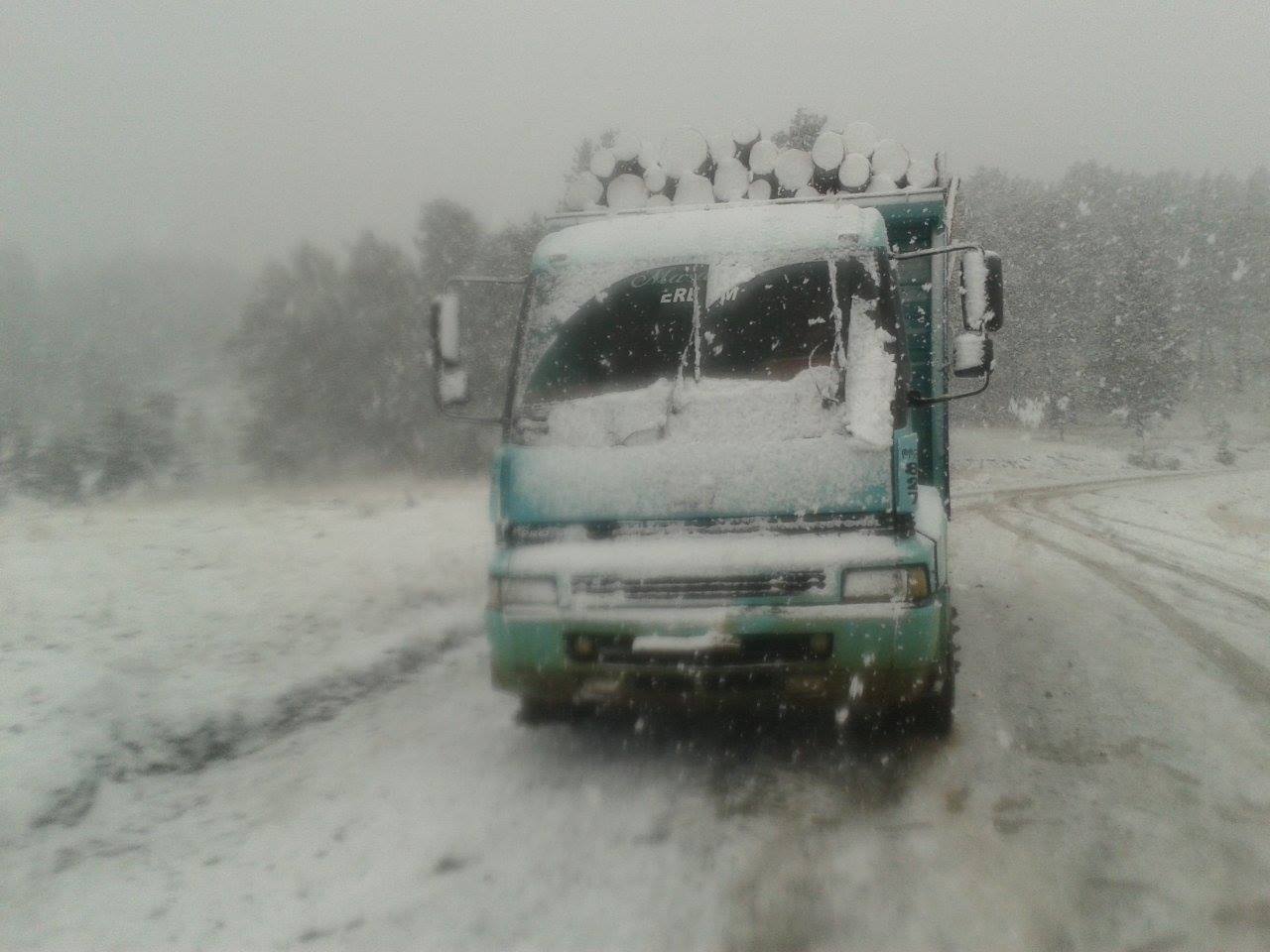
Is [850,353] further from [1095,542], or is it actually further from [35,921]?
[1095,542]

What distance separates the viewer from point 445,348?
469cm

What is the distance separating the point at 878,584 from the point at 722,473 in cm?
78

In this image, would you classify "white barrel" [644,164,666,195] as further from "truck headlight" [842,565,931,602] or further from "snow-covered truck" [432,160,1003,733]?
"truck headlight" [842,565,931,602]

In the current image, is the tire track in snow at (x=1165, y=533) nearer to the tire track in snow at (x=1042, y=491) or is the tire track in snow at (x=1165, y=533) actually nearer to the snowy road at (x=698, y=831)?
the tire track in snow at (x=1042, y=491)

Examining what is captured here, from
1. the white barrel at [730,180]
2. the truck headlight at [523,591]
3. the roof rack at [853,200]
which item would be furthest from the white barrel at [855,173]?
the truck headlight at [523,591]

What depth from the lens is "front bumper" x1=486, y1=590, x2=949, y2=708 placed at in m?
3.74

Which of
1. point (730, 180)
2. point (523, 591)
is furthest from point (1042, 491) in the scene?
point (523, 591)

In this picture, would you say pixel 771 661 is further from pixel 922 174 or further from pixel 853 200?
pixel 922 174

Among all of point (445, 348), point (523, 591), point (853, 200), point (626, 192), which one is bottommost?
point (523, 591)

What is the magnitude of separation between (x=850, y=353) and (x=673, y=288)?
2.90ft

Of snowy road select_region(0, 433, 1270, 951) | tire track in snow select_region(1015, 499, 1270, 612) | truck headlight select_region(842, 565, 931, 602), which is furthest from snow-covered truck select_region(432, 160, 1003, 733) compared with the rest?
tire track in snow select_region(1015, 499, 1270, 612)

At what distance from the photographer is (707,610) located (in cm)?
380

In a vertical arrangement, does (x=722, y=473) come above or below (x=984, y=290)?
below

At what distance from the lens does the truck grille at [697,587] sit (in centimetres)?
377
